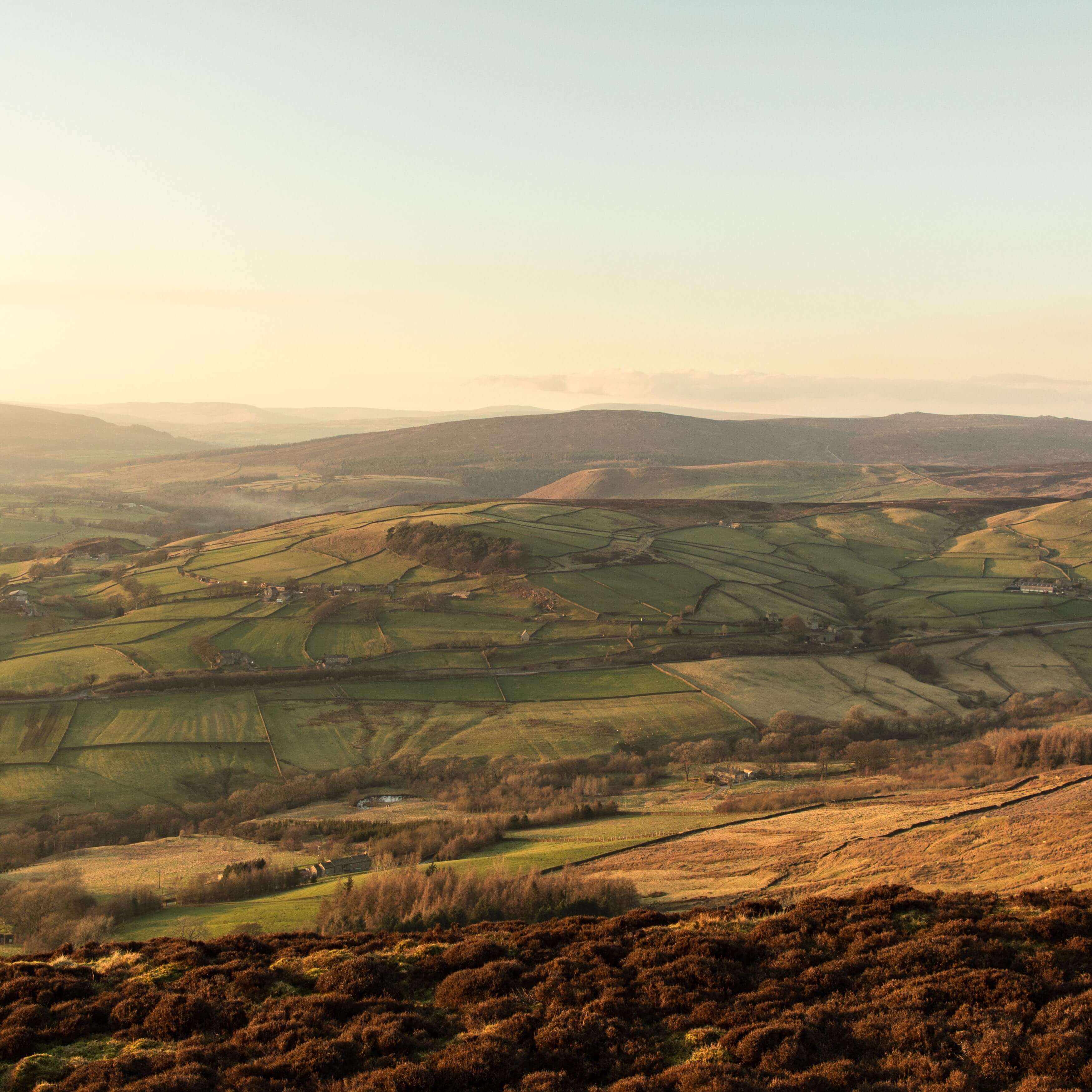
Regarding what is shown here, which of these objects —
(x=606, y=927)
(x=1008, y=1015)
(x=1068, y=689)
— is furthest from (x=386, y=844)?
(x=1068, y=689)

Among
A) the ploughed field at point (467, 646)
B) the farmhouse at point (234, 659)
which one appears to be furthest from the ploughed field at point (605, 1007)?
the farmhouse at point (234, 659)

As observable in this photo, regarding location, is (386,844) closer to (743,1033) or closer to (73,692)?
(743,1033)

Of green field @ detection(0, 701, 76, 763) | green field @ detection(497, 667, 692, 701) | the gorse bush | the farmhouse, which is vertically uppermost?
the gorse bush

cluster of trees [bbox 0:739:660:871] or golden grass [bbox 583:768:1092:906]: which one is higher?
golden grass [bbox 583:768:1092:906]

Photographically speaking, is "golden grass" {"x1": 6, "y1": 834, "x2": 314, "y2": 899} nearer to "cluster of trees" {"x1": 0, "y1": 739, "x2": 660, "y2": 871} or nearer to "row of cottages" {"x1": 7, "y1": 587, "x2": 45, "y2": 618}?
"cluster of trees" {"x1": 0, "y1": 739, "x2": 660, "y2": 871}

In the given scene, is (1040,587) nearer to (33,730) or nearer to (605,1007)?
(605,1007)

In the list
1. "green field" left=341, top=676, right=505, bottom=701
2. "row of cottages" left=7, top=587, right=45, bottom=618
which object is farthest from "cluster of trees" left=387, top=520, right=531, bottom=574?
"row of cottages" left=7, top=587, right=45, bottom=618

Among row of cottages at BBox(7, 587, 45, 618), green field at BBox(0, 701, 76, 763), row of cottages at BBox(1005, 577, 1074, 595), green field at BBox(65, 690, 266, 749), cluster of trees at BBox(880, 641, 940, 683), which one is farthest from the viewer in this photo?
row of cottages at BBox(1005, 577, 1074, 595)
